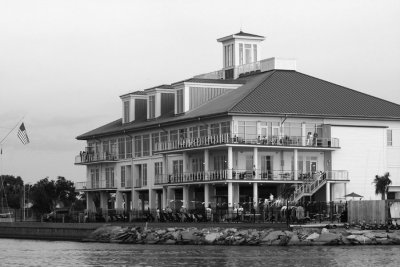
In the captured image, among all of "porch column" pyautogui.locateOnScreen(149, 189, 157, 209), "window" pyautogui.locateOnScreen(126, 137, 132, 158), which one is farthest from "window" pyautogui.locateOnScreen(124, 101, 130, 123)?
"porch column" pyautogui.locateOnScreen(149, 189, 157, 209)

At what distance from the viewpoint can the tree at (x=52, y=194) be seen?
4884 inches

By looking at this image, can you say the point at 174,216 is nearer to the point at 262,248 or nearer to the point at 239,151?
the point at 239,151

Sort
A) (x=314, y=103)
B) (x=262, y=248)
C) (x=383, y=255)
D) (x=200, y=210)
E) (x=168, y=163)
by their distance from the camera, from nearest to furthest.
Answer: (x=383, y=255) < (x=262, y=248) < (x=200, y=210) < (x=314, y=103) < (x=168, y=163)

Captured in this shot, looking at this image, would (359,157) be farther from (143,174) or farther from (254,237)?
(143,174)

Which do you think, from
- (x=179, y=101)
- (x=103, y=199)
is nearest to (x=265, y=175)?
(x=179, y=101)

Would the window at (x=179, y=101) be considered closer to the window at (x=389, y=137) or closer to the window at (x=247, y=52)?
the window at (x=247, y=52)

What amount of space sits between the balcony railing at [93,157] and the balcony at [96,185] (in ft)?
6.47

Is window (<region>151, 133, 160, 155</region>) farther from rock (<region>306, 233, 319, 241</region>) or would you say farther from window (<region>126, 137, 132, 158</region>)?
rock (<region>306, 233, 319, 241</region>)

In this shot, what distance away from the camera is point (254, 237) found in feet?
226

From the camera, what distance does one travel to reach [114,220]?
88375mm

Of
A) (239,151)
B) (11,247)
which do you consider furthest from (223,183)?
(11,247)

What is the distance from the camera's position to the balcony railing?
10206 centimetres

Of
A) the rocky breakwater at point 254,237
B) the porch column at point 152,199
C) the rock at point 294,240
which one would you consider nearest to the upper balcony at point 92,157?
the porch column at point 152,199

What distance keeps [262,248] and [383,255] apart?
948cm
